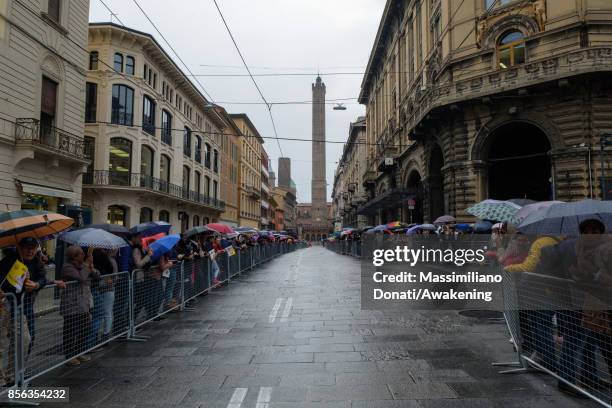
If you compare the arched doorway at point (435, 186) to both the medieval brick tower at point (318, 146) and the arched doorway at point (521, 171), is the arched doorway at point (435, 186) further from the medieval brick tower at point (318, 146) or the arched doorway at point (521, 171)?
the medieval brick tower at point (318, 146)

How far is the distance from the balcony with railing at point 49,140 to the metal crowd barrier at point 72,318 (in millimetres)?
9383

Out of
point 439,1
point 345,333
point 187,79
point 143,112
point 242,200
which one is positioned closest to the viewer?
point 345,333

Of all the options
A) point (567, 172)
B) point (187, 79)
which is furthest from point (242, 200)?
point (567, 172)

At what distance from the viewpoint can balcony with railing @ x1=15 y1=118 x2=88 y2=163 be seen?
1531 centimetres

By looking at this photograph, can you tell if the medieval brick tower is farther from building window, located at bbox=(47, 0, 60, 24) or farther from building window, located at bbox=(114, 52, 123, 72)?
building window, located at bbox=(47, 0, 60, 24)

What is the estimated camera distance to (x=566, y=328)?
15.7 ft

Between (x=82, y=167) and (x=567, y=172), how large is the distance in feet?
67.1

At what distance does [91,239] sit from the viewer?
6414 mm

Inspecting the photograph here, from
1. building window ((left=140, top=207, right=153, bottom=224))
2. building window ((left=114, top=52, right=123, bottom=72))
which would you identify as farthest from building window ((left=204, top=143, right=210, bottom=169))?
building window ((left=114, top=52, right=123, bottom=72))

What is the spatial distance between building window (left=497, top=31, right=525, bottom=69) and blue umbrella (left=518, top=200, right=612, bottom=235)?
18.7 metres

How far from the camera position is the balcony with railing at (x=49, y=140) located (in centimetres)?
1531

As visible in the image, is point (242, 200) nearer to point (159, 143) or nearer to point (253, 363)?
point (159, 143)

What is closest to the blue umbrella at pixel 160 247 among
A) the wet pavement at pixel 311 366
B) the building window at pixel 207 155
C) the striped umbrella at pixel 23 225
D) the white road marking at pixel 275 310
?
the wet pavement at pixel 311 366

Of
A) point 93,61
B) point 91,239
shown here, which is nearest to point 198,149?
point 93,61
